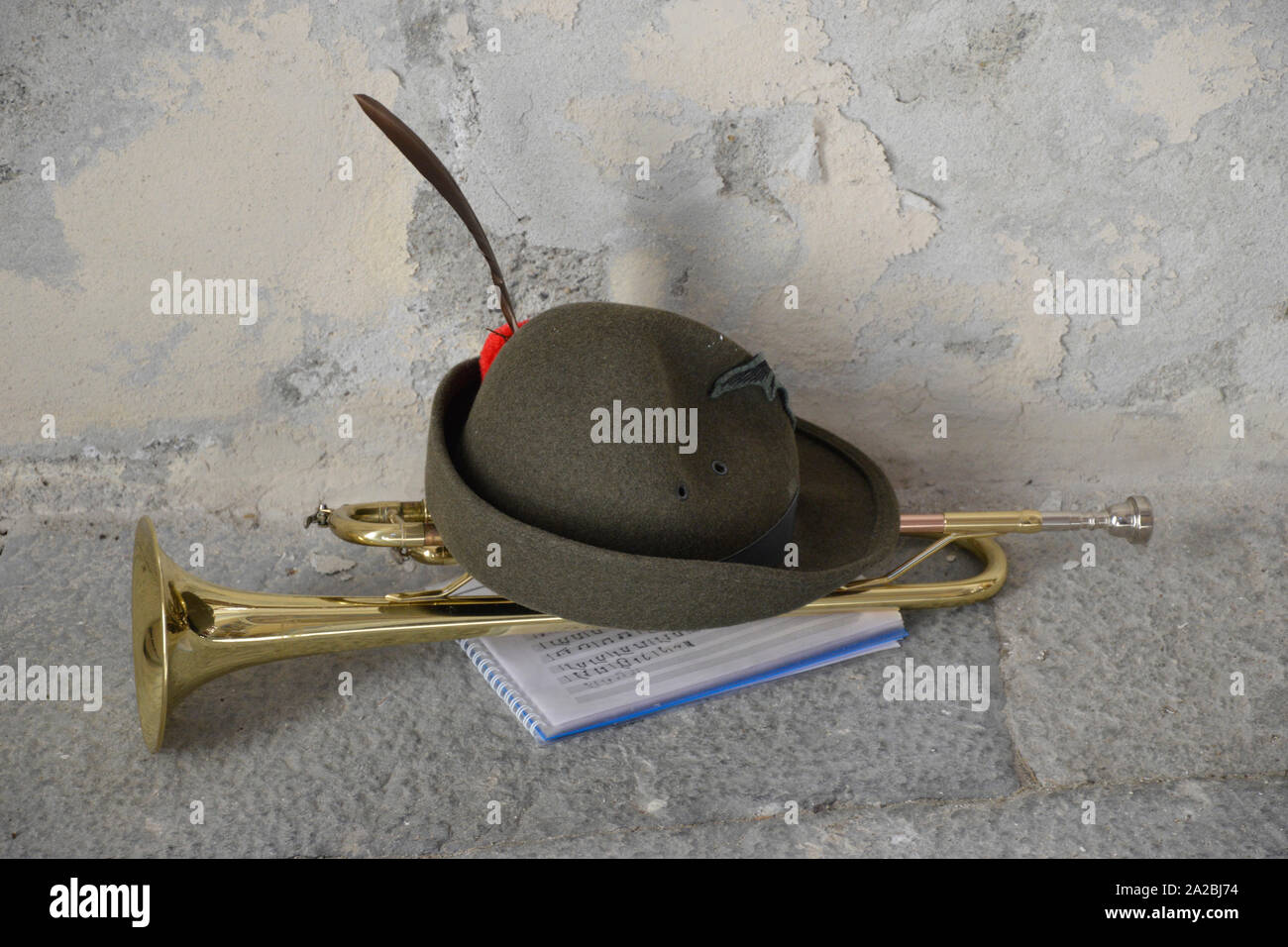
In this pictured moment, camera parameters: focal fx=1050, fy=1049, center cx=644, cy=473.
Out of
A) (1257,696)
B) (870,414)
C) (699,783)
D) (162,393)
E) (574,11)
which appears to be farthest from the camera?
(870,414)

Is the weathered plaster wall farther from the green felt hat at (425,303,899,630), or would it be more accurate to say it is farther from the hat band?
the hat band

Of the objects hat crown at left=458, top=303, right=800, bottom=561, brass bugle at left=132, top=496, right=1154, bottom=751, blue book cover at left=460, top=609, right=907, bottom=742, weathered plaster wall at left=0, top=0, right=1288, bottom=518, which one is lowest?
blue book cover at left=460, top=609, right=907, bottom=742

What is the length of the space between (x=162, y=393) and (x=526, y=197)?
0.60 m

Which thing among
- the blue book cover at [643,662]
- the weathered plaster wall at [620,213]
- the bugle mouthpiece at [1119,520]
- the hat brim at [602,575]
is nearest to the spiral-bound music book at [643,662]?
the blue book cover at [643,662]

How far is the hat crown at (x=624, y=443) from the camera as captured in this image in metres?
1.06

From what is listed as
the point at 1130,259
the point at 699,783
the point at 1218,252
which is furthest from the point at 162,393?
the point at 1218,252

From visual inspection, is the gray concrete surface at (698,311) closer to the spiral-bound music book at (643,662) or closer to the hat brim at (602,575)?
the spiral-bound music book at (643,662)

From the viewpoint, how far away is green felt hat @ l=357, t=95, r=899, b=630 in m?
1.05

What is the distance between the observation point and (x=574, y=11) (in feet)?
4.48

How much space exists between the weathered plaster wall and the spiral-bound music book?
446mm

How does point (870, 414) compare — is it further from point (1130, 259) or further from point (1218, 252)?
point (1218, 252)

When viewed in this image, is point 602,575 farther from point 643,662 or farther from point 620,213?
point 620,213

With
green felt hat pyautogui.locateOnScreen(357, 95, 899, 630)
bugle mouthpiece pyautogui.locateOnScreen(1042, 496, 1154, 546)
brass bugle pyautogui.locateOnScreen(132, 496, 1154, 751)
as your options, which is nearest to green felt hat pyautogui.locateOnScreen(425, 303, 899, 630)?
green felt hat pyautogui.locateOnScreen(357, 95, 899, 630)

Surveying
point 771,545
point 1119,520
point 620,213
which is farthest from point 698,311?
point 1119,520
